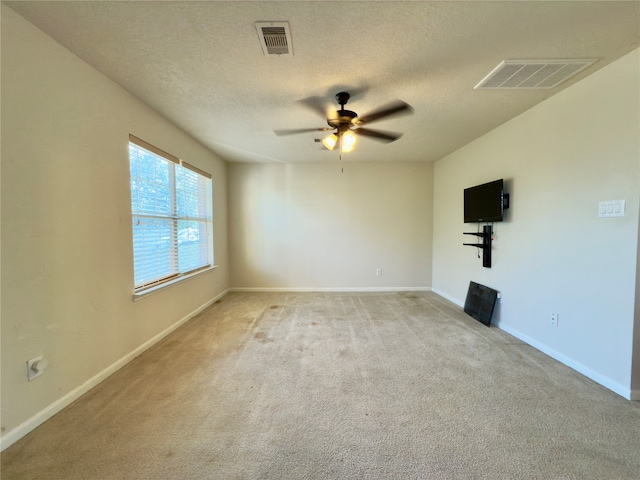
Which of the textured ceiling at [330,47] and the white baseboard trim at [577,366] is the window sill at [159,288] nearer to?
the textured ceiling at [330,47]

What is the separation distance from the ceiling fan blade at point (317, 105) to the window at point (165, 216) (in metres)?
1.65

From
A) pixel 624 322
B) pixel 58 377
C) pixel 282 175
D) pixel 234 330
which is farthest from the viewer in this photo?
pixel 282 175

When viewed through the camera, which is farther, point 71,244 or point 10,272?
point 71,244

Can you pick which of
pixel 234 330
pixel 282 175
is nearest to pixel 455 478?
pixel 234 330

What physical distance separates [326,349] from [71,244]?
2.25 m

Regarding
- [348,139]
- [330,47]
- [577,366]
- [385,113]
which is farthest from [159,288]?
[577,366]

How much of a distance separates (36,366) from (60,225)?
2.91 feet

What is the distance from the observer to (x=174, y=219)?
3021 millimetres

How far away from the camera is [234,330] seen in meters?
2.98

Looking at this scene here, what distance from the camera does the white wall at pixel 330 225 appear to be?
15.5 ft

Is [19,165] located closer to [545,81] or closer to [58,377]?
[58,377]

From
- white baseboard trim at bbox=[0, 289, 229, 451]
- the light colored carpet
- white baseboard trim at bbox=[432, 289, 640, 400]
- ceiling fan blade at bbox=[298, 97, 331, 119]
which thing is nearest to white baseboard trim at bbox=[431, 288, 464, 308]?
white baseboard trim at bbox=[432, 289, 640, 400]

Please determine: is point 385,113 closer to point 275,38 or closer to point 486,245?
point 275,38

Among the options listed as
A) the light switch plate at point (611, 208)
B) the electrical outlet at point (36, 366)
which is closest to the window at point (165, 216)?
the electrical outlet at point (36, 366)
